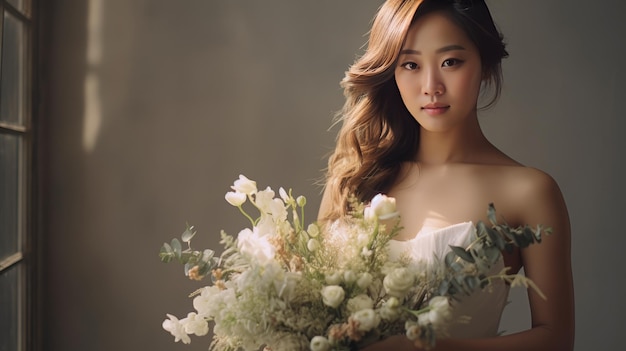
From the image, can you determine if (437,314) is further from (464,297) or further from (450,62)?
(450,62)

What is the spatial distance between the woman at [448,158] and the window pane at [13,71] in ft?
4.58

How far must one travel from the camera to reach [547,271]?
1852mm

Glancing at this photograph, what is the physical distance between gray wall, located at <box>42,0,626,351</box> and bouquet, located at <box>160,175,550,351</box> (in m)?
1.68

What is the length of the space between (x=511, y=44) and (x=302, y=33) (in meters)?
0.97

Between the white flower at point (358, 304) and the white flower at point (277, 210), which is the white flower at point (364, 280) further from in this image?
the white flower at point (277, 210)

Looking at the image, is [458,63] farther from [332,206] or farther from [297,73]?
[297,73]

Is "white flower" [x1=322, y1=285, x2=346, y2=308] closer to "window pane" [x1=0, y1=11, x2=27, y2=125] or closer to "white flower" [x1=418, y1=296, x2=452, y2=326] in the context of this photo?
"white flower" [x1=418, y1=296, x2=452, y2=326]

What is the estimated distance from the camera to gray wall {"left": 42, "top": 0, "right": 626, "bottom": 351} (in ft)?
11.1

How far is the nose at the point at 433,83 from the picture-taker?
6.38 ft

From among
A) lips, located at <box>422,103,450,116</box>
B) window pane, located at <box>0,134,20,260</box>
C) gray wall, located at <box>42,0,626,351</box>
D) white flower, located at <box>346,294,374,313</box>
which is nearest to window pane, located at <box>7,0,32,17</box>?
gray wall, located at <box>42,0,626,351</box>

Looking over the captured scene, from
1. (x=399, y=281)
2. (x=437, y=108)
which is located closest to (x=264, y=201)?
(x=399, y=281)

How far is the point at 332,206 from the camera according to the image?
2266 mm

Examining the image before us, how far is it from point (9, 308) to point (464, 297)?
1902 millimetres

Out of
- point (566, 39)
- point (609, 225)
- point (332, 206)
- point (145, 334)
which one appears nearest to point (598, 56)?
point (566, 39)
